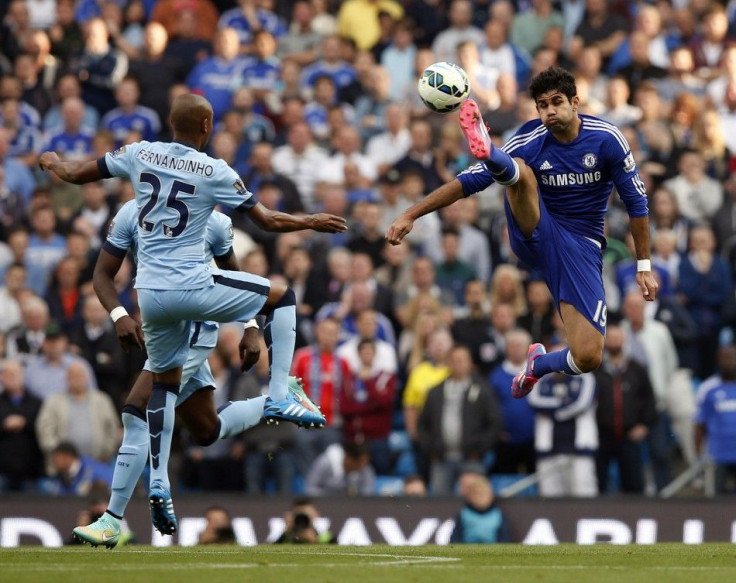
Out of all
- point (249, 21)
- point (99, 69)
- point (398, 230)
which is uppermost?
point (249, 21)

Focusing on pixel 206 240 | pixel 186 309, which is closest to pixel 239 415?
pixel 186 309

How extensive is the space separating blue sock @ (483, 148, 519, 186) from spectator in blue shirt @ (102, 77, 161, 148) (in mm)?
9877

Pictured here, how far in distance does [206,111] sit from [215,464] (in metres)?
7.09

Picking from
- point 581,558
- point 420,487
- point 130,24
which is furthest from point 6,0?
point 581,558

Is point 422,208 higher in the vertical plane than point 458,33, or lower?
lower

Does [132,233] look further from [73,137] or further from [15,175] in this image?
[73,137]

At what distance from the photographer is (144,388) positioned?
452 inches

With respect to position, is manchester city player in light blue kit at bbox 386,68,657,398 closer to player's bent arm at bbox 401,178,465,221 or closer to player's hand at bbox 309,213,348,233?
player's bent arm at bbox 401,178,465,221

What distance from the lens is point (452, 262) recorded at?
18.4 metres

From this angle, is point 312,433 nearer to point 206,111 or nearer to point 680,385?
point 680,385

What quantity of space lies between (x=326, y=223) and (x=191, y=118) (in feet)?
3.88

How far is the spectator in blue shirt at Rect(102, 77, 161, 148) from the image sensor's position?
67.9 ft

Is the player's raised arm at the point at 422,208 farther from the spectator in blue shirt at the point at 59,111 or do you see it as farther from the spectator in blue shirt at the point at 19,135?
the spectator in blue shirt at the point at 59,111

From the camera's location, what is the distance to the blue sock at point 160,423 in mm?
11141
